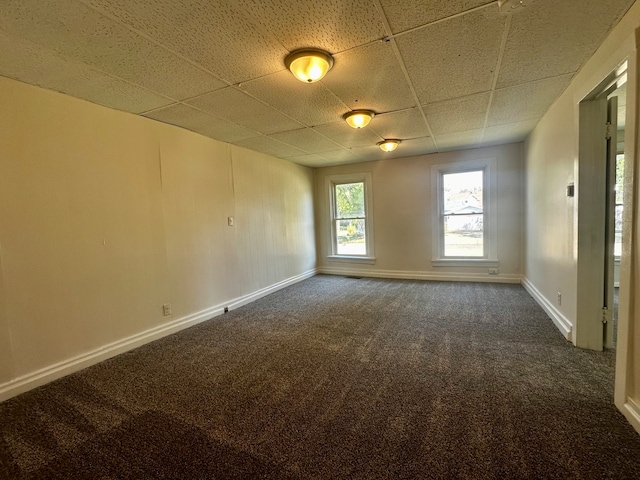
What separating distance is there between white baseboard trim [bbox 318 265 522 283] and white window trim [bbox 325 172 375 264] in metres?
0.21

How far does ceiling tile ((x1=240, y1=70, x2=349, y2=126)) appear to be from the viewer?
7.87 ft

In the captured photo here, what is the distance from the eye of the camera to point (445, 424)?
167 centimetres

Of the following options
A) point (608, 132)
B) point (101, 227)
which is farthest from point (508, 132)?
point (101, 227)

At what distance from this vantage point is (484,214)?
5020 millimetres

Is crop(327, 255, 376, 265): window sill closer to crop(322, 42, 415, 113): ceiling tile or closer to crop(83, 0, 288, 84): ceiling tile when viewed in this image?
crop(322, 42, 415, 113): ceiling tile

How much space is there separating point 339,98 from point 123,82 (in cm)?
180

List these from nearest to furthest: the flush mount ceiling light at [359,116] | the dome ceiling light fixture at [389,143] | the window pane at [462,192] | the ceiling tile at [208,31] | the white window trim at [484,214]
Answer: the ceiling tile at [208,31], the flush mount ceiling light at [359,116], the dome ceiling light fixture at [389,143], the white window trim at [484,214], the window pane at [462,192]

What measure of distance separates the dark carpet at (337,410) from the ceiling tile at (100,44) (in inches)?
91.2

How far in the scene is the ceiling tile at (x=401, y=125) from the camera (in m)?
3.29

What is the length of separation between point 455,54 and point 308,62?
41.3 inches

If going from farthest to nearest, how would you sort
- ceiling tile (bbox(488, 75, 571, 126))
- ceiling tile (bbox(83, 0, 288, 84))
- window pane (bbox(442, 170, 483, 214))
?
1. window pane (bbox(442, 170, 483, 214))
2. ceiling tile (bbox(488, 75, 571, 126))
3. ceiling tile (bbox(83, 0, 288, 84))

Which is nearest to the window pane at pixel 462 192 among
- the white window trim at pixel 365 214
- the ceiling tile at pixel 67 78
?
the white window trim at pixel 365 214

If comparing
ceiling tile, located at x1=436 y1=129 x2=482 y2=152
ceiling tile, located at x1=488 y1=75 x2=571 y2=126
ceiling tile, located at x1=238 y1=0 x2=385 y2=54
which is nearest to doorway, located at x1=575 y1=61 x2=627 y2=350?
ceiling tile, located at x1=488 y1=75 x2=571 y2=126

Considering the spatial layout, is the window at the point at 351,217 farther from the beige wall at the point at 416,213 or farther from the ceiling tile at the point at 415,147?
the ceiling tile at the point at 415,147
